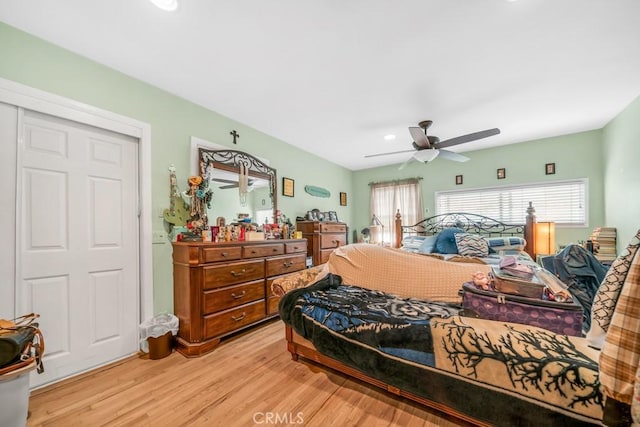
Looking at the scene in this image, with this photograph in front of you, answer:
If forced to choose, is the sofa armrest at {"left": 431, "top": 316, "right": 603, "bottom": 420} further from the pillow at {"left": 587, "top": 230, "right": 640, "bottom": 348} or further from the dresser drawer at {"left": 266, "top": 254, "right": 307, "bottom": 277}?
the dresser drawer at {"left": 266, "top": 254, "right": 307, "bottom": 277}

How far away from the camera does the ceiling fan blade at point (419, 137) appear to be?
2766 millimetres

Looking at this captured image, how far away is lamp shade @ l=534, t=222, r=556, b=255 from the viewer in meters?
3.28

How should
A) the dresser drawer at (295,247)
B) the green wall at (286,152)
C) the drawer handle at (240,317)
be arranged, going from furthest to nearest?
the dresser drawer at (295,247)
the drawer handle at (240,317)
the green wall at (286,152)

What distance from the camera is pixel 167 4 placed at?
5.00 feet

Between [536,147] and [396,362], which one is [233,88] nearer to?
[396,362]

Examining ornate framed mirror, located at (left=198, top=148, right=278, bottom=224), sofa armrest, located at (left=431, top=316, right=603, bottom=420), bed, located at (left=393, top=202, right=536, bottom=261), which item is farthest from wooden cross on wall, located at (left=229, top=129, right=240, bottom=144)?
bed, located at (left=393, top=202, right=536, bottom=261)

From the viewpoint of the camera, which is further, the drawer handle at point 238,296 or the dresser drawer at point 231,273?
the drawer handle at point 238,296

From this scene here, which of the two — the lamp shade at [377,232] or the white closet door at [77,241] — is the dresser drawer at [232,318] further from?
the lamp shade at [377,232]

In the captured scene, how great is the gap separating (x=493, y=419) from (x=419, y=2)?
237 centimetres

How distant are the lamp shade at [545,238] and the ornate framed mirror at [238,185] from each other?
12.4ft

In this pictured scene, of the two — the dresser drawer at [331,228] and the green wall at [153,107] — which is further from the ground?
the green wall at [153,107]

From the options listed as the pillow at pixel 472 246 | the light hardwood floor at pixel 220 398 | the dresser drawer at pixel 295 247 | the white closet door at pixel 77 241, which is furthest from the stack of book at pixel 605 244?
the white closet door at pixel 77 241

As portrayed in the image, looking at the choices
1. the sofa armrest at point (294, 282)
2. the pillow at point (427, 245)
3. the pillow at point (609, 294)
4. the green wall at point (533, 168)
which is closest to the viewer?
the pillow at point (609, 294)

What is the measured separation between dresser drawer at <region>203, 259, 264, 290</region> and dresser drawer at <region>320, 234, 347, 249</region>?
1558mm
